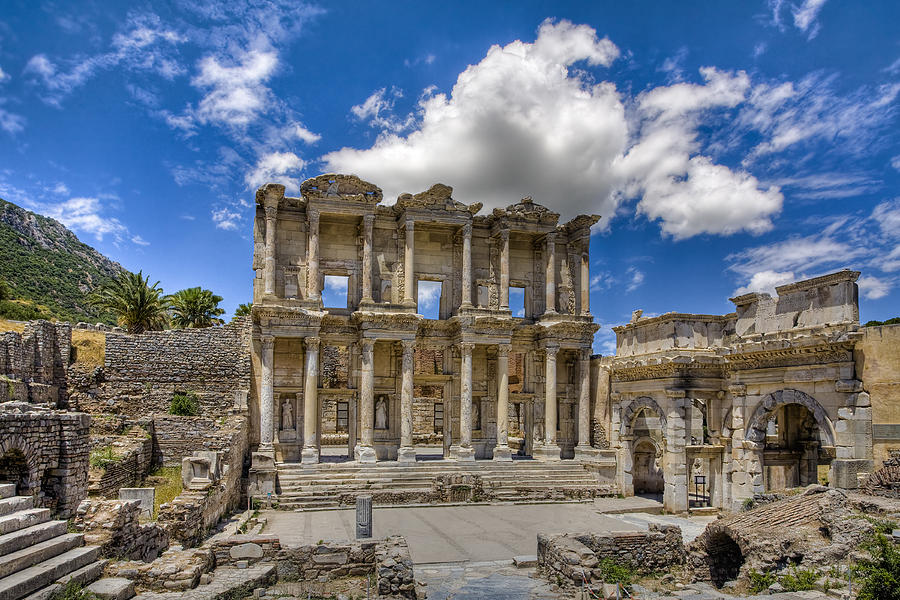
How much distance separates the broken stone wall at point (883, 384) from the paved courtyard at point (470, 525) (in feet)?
17.4

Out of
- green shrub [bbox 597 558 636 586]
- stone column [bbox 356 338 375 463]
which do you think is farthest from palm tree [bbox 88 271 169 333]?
green shrub [bbox 597 558 636 586]

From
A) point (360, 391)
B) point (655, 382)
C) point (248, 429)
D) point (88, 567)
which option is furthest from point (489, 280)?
point (88, 567)

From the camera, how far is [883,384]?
15438mm

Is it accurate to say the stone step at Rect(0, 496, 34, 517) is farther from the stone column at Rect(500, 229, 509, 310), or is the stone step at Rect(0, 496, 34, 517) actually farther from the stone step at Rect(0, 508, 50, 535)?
the stone column at Rect(500, 229, 509, 310)

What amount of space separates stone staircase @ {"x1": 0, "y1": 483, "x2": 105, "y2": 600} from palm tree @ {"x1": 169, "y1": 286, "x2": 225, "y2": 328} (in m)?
32.1

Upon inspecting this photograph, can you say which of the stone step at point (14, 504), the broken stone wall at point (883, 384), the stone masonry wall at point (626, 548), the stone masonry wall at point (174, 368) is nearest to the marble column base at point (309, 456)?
the stone masonry wall at point (174, 368)

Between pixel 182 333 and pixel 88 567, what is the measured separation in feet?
64.6

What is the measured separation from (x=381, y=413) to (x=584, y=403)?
909 centimetres

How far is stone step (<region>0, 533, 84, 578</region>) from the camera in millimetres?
9008

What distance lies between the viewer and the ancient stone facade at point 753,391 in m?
16.2

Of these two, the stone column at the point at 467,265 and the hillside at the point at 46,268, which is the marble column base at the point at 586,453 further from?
the hillside at the point at 46,268

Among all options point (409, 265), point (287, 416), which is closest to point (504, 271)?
point (409, 265)

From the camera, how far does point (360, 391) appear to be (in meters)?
27.5

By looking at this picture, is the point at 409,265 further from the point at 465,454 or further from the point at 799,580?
the point at 799,580
